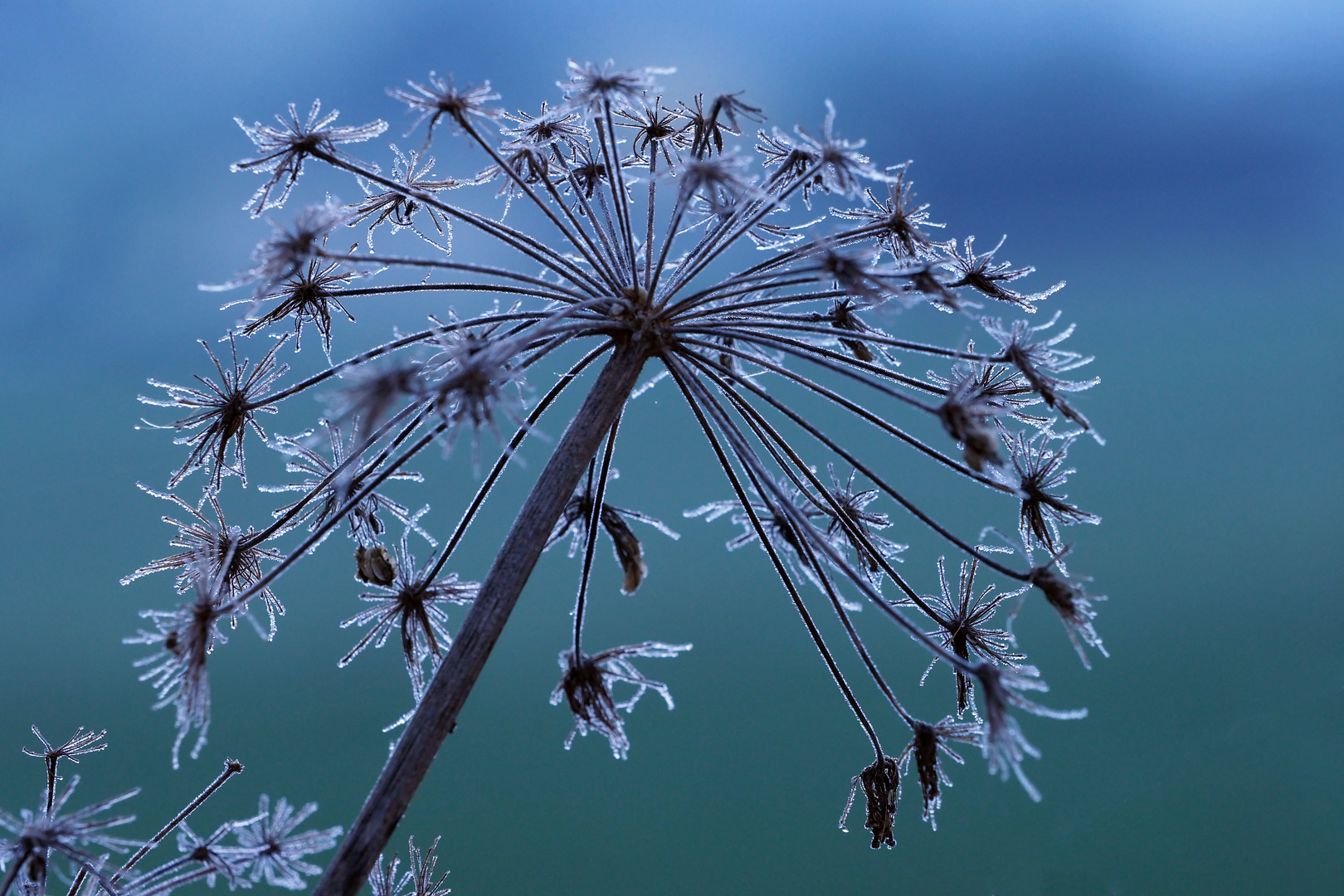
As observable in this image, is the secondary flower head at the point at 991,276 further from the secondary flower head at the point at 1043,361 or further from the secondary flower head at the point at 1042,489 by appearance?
the secondary flower head at the point at 1042,489

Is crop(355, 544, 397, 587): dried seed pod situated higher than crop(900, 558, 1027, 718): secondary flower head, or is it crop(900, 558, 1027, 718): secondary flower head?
crop(355, 544, 397, 587): dried seed pod

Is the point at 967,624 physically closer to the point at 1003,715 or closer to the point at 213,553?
the point at 1003,715

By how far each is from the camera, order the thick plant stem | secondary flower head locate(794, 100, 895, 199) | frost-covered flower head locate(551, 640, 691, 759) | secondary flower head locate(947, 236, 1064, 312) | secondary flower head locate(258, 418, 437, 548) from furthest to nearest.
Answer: secondary flower head locate(947, 236, 1064, 312), secondary flower head locate(258, 418, 437, 548), secondary flower head locate(794, 100, 895, 199), frost-covered flower head locate(551, 640, 691, 759), the thick plant stem

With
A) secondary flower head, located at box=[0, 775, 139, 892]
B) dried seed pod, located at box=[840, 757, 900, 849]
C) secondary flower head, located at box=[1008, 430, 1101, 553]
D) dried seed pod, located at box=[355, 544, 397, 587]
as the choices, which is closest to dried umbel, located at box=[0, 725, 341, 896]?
secondary flower head, located at box=[0, 775, 139, 892]

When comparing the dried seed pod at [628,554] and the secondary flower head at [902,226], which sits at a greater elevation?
the secondary flower head at [902,226]

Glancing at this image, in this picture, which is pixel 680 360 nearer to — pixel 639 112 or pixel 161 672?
pixel 639 112

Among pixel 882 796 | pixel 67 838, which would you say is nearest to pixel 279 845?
pixel 67 838

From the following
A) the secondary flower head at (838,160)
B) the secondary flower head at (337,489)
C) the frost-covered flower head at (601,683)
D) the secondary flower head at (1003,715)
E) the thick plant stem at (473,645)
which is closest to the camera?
the thick plant stem at (473,645)

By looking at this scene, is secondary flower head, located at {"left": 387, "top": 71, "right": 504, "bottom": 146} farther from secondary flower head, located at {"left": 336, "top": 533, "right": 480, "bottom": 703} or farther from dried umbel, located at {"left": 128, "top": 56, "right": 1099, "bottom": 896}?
secondary flower head, located at {"left": 336, "top": 533, "right": 480, "bottom": 703}

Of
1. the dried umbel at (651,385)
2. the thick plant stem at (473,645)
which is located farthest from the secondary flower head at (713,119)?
the thick plant stem at (473,645)
